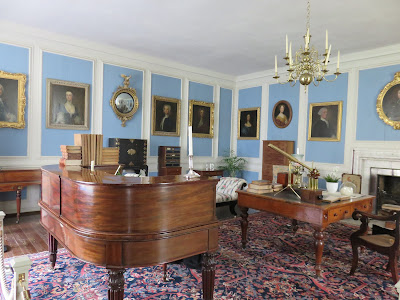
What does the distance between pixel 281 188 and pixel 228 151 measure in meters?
5.59

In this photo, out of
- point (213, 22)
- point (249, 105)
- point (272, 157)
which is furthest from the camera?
point (249, 105)

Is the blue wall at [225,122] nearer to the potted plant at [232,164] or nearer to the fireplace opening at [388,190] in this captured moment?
the potted plant at [232,164]

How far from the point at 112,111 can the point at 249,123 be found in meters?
4.62

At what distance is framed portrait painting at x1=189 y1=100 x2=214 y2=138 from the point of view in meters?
9.21

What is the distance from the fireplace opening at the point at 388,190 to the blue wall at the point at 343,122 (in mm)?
1034

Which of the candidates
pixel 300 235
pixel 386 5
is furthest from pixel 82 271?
pixel 386 5

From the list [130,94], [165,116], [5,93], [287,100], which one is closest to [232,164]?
[287,100]

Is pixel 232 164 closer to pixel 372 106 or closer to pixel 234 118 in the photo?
pixel 234 118

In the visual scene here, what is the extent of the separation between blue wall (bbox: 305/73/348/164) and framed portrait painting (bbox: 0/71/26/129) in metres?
7.25

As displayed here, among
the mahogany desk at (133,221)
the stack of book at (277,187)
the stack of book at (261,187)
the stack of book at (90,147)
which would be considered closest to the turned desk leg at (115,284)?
the mahogany desk at (133,221)

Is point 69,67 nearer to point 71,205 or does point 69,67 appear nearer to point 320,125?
point 71,205

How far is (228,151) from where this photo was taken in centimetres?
1025

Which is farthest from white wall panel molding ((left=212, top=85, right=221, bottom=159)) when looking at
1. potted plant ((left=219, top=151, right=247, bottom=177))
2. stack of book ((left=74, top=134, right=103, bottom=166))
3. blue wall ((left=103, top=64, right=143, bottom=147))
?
stack of book ((left=74, top=134, right=103, bottom=166))

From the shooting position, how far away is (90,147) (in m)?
3.62
